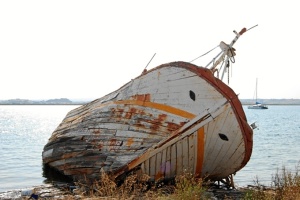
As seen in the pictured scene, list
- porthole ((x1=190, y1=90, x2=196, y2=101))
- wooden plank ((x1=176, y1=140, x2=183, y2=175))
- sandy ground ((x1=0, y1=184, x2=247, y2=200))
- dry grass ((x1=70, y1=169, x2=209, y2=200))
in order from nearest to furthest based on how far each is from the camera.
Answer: dry grass ((x1=70, y1=169, x2=209, y2=200)) < sandy ground ((x1=0, y1=184, x2=247, y2=200)) < wooden plank ((x1=176, y1=140, x2=183, y2=175)) < porthole ((x1=190, y1=90, x2=196, y2=101))

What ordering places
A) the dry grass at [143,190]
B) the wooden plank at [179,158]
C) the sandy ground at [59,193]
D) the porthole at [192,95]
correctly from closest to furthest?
1. the dry grass at [143,190]
2. the sandy ground at [59,193]
3. the wooden plank at [179,158]
4. the porthole at [192,95]

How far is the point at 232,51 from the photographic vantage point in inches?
387

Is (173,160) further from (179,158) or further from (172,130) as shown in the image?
(172,130)

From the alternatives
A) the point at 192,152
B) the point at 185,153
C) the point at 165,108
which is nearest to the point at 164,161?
the point at 185,153

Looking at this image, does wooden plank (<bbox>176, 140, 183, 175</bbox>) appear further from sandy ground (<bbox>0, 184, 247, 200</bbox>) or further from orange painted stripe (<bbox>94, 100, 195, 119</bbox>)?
sandy ground (<bbox>0, 184, 247, 200</bbox>)

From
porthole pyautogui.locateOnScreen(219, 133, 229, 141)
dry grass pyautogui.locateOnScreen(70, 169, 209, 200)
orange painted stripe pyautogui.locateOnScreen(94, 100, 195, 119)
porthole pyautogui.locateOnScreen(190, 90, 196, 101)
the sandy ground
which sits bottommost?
the sandy ground

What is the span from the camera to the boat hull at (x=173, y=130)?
8211mm

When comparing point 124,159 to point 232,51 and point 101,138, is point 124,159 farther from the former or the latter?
point 232,51

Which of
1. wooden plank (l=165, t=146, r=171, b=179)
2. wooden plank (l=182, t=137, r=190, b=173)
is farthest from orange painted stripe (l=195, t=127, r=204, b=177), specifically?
wooden plank (l=165, t=146, r=171, b=179)

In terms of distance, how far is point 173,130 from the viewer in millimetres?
8250

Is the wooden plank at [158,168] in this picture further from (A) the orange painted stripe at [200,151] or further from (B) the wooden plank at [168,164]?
(A) the orange painted stripe at [200,151]

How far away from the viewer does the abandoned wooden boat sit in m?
8.21

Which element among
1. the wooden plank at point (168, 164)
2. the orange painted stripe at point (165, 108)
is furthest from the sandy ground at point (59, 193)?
the orange painted stripe at point (165, 108)

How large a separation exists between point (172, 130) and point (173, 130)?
2 centimetres
